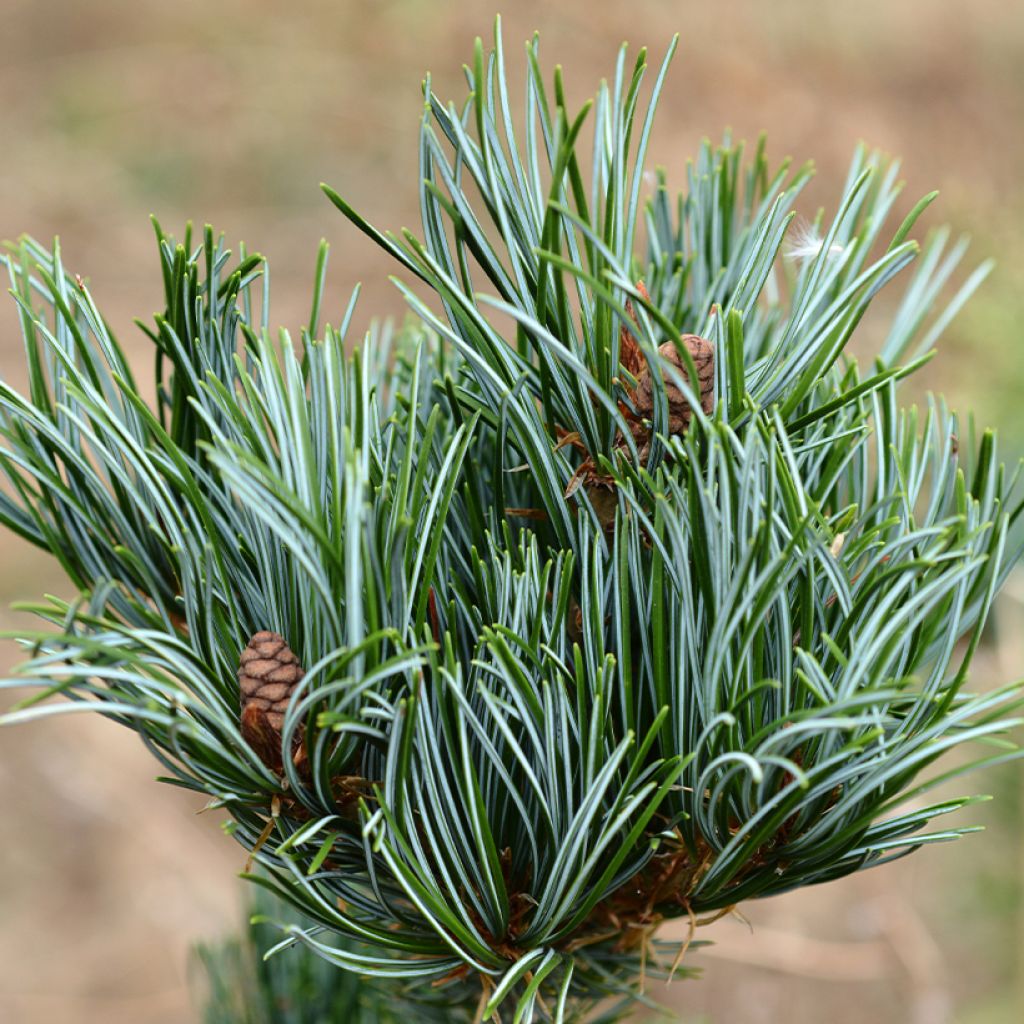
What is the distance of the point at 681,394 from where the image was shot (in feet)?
0.70

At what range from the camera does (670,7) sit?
1527 mm

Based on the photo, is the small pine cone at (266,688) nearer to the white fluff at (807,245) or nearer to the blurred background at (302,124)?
the white fluff at (807,245)

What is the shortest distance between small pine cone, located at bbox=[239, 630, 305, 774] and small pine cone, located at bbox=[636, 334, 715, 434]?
91mm

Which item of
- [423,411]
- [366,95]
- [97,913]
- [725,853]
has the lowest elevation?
[97,913]

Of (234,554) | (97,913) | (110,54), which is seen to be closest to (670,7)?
(110,54)

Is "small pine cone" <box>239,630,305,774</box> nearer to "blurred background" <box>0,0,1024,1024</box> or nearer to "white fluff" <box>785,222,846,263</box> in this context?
"white fluff" <box>785,222,846,263</box>

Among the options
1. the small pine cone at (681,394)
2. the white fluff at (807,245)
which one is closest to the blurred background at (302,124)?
the white fluff at (807,245)

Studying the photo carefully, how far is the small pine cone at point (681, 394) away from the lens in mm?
214

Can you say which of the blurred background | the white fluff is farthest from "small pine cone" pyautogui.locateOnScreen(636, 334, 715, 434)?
the blurred background

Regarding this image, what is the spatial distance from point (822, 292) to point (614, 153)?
0.18 ft

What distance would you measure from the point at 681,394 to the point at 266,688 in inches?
4.1

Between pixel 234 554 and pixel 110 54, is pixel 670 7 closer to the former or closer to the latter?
pixel 110 54

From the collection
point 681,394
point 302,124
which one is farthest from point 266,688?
point 302,124

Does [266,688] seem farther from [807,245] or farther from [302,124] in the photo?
[302,124]
